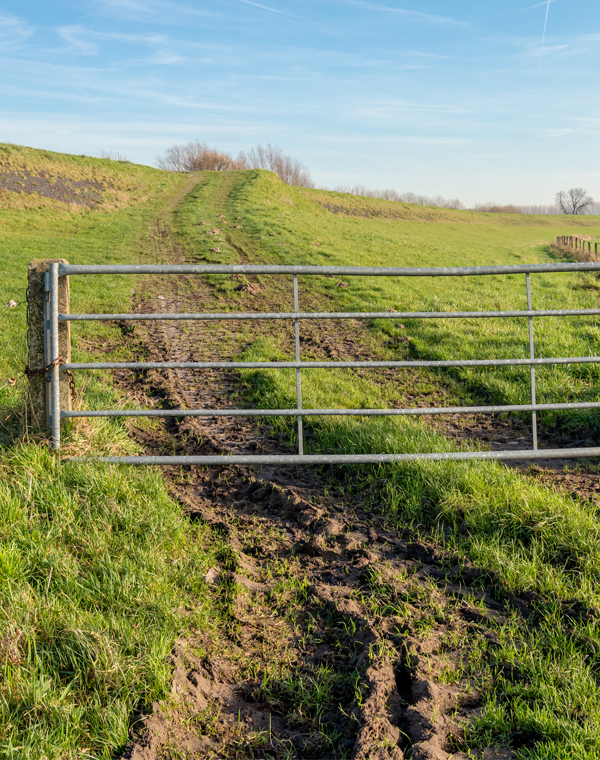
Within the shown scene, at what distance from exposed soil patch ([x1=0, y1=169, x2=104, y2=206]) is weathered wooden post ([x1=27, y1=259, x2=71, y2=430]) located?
2874 centimetres

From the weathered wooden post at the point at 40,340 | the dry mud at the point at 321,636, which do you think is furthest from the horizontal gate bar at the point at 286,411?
the dry mud at the point at 321,636

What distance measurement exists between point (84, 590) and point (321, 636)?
122cm

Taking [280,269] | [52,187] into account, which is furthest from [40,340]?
[52,187]

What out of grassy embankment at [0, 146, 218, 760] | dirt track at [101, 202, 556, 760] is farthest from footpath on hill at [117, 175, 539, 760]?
grassy embankment at [0, 146, 218, 760]

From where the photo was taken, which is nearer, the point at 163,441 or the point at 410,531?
the point at 410,531

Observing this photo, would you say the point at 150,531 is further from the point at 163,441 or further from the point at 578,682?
the point at 578,682

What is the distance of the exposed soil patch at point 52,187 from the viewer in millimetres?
30156

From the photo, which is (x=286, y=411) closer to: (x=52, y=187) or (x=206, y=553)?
(x=206, y=553)

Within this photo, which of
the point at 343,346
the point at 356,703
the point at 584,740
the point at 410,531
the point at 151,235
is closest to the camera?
the point at 584,740

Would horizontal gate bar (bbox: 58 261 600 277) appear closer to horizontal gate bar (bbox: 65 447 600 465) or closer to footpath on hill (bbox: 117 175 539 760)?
horizontal gate bar (bbox: 65 447 600 465)

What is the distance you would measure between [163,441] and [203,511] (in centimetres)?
141

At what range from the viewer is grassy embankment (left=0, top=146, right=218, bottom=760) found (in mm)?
2141

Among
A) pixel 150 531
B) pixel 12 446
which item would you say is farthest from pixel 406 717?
pixel 12 446

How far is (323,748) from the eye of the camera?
2137 mm
